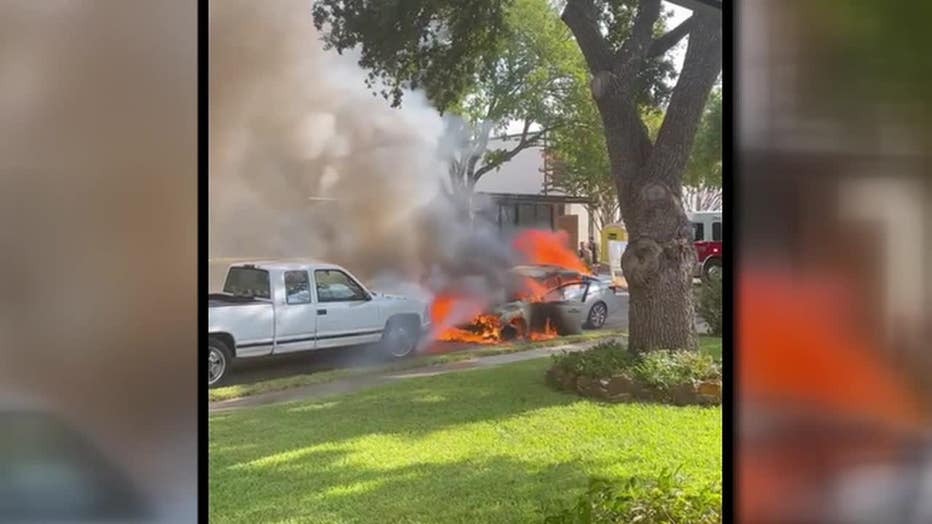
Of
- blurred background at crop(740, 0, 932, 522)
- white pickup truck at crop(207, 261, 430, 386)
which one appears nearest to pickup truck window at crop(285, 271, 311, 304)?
white pickup truck at crop(207, 261, 430, 386)

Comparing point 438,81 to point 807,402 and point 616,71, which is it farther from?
point 807,402

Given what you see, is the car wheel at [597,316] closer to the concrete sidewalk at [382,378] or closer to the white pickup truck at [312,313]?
→ the concrete sidewalk at [382,378]

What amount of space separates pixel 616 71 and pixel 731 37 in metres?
0.90

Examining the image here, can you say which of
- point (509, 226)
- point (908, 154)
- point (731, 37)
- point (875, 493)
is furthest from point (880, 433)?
point (509, 226)

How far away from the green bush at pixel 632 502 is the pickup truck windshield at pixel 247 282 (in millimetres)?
1242

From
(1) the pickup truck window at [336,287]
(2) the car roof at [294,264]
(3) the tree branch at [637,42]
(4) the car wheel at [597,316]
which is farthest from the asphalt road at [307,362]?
(3) the tree branch at [637,42]

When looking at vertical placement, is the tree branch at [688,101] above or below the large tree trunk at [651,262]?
above

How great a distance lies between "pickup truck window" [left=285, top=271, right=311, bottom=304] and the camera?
2445 millimetres

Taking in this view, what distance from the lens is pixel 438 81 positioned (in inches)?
102

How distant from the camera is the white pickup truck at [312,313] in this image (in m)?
2.35

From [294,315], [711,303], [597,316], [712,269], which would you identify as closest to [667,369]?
[597,316]

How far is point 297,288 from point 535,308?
0.82 m

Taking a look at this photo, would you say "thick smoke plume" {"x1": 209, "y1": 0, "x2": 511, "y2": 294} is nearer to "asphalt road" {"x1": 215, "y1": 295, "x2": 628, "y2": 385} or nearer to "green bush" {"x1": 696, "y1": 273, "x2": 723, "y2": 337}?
"asphalt road" {"x1": 215, "y1": 295, "x2": 628, "y2": 385}

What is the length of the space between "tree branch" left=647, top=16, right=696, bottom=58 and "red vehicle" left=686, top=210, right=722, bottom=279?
2.03 ft
